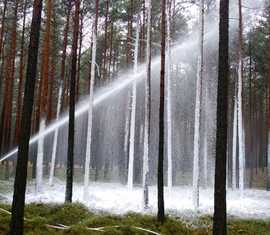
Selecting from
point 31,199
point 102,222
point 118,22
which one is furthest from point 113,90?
point 102,222

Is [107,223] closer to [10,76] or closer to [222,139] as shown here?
[222,139]

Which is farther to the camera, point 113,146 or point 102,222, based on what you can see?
point 113,146

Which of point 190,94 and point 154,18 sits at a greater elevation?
point 154,18

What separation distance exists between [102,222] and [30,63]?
17.2ft

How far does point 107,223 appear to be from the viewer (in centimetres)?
1077

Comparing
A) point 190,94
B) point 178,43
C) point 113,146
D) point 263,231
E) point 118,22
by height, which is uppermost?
point 118,22

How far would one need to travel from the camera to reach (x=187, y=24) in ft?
97.0

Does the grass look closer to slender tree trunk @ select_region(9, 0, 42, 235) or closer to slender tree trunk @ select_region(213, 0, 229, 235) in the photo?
slender tree trunk @ select_region(9, 0, 42, 235)

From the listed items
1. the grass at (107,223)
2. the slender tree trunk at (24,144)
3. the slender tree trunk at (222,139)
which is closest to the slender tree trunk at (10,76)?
the grass at (107,223)

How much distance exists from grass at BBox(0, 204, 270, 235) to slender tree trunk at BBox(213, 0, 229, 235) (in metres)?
2.80

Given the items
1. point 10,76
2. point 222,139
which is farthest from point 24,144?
point 10,76

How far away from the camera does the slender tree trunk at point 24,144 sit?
815 centimetres

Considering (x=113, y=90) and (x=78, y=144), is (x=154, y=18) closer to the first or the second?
(x=113, y=90)

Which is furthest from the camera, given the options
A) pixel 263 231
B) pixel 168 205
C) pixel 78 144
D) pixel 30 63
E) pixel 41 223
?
pixel 78 144
